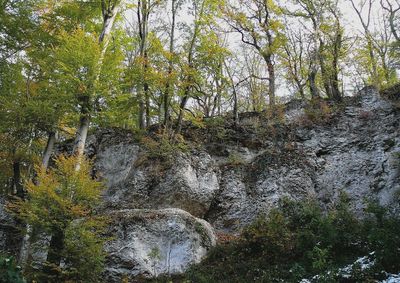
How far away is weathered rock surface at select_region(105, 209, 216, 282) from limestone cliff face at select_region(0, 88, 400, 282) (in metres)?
0.03

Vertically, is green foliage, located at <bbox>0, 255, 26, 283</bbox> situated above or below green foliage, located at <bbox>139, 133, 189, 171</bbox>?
below

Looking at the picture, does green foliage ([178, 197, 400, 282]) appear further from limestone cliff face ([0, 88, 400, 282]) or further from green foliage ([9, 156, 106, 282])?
green foliage ([9, 156, 106, 282])

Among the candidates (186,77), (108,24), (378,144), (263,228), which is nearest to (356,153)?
(378,144)

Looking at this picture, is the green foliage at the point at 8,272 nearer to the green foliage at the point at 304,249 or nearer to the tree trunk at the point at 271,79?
the green foliage at the point at 304,249

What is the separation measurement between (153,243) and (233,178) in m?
4.96

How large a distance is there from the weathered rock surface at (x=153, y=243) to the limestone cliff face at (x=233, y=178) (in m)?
0.03

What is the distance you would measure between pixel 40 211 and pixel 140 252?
10.8ft

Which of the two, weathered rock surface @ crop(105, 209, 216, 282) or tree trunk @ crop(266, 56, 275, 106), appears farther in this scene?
tree trunk @ crop(266, 56, 275, 106)

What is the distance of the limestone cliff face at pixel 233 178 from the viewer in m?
11.2

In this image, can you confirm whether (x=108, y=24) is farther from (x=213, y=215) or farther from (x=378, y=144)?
(x=378, y=144)

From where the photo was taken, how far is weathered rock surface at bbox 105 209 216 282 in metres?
10.4

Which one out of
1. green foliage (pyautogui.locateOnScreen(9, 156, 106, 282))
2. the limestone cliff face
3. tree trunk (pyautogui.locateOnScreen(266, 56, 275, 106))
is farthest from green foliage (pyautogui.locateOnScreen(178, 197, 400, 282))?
tree trunk (pyautogui.locateOnScreen(266, 56, 275, 106))

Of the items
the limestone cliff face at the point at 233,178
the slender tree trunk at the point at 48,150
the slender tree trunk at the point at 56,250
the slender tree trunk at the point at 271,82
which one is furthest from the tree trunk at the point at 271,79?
the slender tree trunk at the point at 56,250

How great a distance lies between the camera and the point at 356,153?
565 inches
